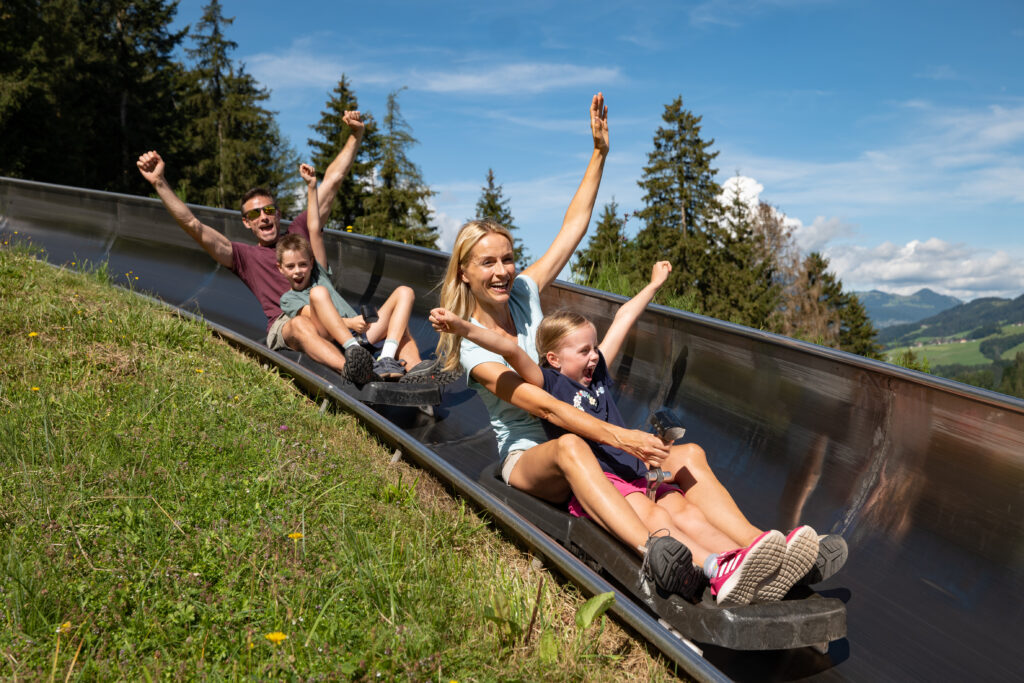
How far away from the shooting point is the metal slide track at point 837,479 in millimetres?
2424

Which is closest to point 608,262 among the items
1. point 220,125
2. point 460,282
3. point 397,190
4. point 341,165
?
point 341,165

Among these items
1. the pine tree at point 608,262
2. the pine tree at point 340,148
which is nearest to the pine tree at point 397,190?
the pine tree at point 340,148

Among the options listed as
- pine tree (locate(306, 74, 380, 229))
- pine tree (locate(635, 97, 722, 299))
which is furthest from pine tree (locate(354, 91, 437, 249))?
pine tree (locate(635, 97, 722, 299))

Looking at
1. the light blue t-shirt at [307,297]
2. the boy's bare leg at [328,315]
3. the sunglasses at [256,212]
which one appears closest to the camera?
the boy's bare leg at [328,315]

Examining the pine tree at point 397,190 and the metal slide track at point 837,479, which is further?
the pine tree at point 397,190

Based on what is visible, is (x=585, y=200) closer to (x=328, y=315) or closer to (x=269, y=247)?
(x=328, y=315)

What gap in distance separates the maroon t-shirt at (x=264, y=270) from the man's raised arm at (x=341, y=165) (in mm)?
247

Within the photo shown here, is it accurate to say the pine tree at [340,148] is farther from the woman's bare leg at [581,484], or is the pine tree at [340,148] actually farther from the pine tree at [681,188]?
the woman's bare leg at [581,484]

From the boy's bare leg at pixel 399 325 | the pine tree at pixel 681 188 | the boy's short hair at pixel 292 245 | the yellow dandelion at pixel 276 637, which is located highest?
the pine tree at pixel 681 188

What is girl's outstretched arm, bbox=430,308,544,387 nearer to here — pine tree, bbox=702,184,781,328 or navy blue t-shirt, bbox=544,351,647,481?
navy blue t-shirt, bbox=544,351,647,481

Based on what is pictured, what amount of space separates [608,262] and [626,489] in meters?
Answer: 5.28

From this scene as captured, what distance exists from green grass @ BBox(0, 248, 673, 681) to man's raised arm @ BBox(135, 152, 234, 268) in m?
1.52

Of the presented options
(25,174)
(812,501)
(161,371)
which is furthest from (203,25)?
(812,501)

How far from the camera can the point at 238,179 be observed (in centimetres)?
3528
